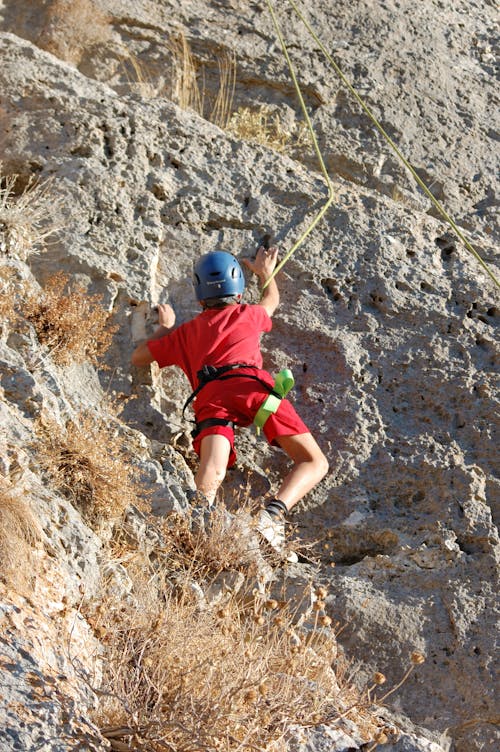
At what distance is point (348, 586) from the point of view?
531 centimetres

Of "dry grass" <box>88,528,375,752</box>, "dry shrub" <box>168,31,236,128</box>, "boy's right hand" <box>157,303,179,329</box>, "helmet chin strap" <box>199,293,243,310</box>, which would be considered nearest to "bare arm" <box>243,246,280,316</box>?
"helmet chin strap" <box>199,293,243,310</box>

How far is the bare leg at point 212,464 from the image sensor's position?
5449 millimetres

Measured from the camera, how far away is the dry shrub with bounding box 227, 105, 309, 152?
7.75 meters

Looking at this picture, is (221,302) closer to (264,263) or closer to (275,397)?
(264,263)

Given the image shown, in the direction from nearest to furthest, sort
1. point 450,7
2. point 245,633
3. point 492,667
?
→ point 245,633 → point 492,667 → point 450,7

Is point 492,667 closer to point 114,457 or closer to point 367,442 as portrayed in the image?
point 367,442

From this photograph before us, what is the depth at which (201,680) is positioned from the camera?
3904 mm

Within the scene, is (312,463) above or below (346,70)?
below

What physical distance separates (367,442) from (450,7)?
15.9 ft

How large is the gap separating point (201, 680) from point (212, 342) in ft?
8.24

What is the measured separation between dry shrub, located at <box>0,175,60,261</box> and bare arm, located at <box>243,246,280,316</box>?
125cm

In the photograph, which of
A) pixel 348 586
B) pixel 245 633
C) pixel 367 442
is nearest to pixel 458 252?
pixel 367 442

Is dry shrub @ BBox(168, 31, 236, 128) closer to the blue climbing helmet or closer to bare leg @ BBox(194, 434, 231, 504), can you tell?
the blue climbing helmet

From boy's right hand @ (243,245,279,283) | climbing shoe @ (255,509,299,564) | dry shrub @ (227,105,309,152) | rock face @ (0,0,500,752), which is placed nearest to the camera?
rock face @ (0,0,500,752)
